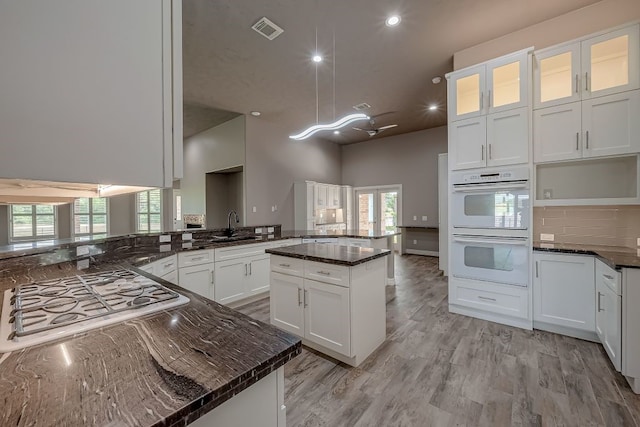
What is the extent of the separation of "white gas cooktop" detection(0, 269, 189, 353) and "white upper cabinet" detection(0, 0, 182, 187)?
69cm

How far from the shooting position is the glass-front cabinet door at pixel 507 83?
2.78 metres

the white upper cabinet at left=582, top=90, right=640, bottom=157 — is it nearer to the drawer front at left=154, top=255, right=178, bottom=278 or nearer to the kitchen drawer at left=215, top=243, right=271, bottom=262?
the kitchen drawer at left=215, top=243, right=271, bottom=262

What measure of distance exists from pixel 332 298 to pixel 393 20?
2.92m

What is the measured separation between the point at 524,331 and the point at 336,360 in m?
1.99

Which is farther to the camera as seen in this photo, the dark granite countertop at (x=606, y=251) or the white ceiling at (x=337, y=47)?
the white ceiling at (x=337, y=47)

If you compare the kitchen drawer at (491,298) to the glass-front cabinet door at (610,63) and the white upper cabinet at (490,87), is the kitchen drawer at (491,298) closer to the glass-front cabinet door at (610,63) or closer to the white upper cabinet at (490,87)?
the white upper cabinet at (490,87)

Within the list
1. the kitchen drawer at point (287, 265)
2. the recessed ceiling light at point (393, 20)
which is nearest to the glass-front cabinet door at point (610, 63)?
the recessed ceiling light at point (393, 20)

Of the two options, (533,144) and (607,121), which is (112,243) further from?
(607,121)

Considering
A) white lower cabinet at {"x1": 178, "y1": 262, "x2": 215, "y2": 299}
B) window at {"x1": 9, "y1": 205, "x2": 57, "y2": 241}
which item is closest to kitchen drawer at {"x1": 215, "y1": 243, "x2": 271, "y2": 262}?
white lower cabinet at {"x1": 178, "y1": 262, "x2": 215, "y2": 299}

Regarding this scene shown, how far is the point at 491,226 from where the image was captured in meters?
2.92

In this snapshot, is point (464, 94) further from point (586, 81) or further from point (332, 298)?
point (332, 298)

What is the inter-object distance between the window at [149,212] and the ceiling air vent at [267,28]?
846 cm

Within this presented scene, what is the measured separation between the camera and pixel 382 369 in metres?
2.16

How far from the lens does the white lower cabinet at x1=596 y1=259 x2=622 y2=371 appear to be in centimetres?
194
